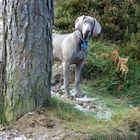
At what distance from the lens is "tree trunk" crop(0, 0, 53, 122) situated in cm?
511

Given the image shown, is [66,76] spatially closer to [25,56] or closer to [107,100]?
[107,100]

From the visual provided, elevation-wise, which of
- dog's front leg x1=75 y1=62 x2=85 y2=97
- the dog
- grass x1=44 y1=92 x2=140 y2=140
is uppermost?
the dog

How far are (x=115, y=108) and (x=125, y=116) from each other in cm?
64

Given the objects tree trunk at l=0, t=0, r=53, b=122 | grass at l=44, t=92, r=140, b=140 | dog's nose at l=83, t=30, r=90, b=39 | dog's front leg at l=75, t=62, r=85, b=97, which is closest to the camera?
tree trunk at l=0, t=0, r=53, b=122

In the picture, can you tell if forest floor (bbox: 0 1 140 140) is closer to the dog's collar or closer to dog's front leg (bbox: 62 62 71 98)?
dog's front leg (bbox: 62 62 71 98)

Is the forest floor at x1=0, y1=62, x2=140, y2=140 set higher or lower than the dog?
lower

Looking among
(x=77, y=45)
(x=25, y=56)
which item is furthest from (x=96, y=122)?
(x=77, y=45)

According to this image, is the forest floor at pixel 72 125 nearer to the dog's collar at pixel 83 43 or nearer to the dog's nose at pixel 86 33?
the dog's collar at pixel 83 43

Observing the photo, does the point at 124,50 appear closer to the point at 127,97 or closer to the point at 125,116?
the point at 127,97

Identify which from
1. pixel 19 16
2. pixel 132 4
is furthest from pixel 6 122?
pixel 132 4

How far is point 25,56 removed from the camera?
518 cm

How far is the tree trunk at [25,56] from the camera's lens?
16.8 feet

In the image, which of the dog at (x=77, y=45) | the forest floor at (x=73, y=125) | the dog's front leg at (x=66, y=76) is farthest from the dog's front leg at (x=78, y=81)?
the forest floor at (x=73, y=125)

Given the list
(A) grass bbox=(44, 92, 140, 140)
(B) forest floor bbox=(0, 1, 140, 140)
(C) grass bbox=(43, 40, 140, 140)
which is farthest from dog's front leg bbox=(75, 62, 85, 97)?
(A) grass bbox=(44, 92, 140, 140)
